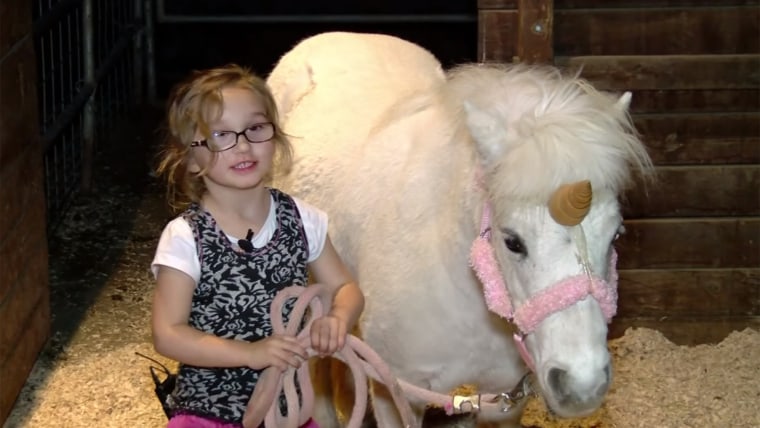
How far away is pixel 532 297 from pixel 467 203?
48 centimetres

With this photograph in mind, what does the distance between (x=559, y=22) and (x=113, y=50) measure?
12.0ft

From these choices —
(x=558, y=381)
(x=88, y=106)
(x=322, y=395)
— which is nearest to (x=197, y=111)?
(x=558, y=381)

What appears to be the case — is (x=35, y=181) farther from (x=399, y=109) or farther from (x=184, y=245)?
(x=184, y=245)

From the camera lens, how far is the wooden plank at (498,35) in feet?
13.5

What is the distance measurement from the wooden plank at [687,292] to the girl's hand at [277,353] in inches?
96.5

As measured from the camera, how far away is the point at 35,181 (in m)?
4.38

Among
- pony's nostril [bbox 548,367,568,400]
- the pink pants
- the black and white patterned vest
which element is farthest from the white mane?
the pink pants

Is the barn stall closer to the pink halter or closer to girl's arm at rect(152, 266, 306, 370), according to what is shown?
the pink halter

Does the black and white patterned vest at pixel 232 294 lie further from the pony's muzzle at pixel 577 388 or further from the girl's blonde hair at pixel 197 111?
the pony's muzzle at pixel 577 388

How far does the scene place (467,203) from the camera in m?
2.89

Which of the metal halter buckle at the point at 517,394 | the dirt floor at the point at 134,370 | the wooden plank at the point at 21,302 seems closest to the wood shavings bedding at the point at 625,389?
the dirt floor at the point at 134,370

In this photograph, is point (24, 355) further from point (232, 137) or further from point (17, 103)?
point (232, 137)

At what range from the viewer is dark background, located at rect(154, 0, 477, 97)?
8.77 metres

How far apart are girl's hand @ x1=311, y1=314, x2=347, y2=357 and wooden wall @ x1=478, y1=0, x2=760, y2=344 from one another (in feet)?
7.67
